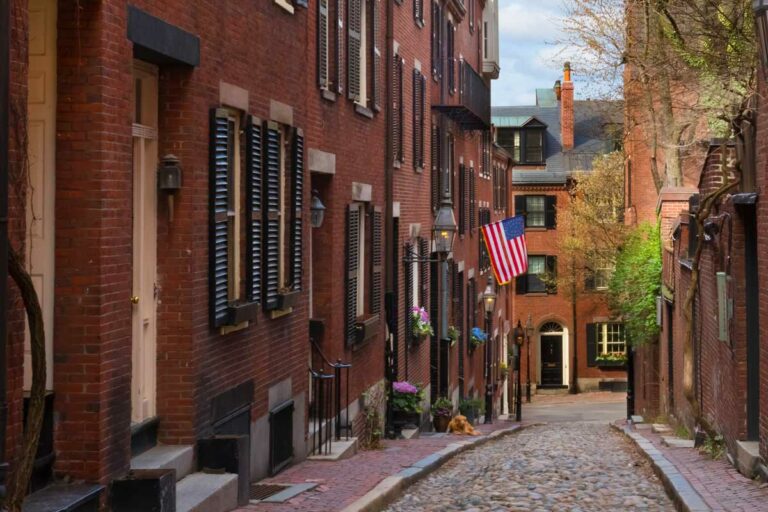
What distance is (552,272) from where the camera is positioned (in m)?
59.1

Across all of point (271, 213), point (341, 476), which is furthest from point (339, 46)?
point (341, 476)

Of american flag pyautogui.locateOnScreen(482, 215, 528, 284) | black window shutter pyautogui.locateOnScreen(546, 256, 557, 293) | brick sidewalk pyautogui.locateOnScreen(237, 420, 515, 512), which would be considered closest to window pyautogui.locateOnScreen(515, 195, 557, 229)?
black window shutter pyautogui.locateOnScreen(546, 256, 557, 293)

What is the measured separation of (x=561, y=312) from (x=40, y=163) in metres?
53.6

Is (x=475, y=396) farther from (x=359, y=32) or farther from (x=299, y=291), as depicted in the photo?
(x=299, y=291)

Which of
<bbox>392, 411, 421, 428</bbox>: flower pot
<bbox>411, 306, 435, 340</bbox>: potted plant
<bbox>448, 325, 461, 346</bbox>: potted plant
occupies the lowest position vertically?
<bbox>392, 411, 421, 428</bbox>: flower pot

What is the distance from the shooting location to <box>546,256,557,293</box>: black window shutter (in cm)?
5710

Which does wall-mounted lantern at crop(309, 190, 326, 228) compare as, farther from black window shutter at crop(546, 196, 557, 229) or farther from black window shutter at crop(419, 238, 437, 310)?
black window shutter at crop(546, 196, 557, 229)

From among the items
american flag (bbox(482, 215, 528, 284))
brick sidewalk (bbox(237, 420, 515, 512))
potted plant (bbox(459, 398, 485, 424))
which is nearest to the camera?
brick sidewalk (bbox(237, 420, 515, 512))

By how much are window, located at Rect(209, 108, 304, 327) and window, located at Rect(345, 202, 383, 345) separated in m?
3.61

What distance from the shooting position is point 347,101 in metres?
17.2

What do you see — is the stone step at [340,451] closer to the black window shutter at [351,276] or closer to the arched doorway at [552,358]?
the black window shutter at [351,276]

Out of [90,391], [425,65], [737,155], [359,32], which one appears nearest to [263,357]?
[90,391]

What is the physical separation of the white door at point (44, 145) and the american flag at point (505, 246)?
1807 centimetres

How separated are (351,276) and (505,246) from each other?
8975mm
